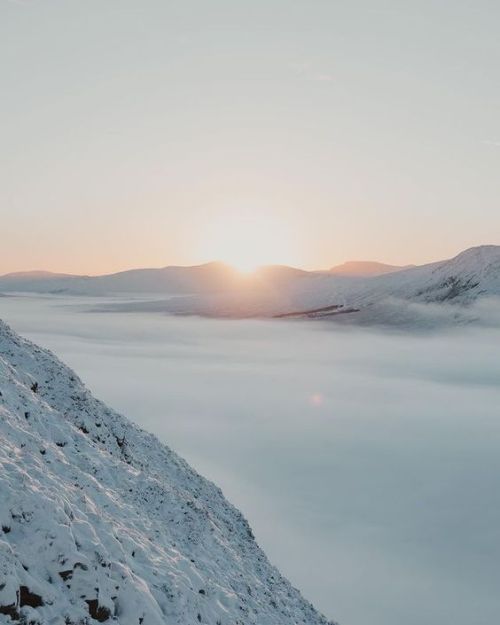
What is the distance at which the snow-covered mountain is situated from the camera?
31.0 feet

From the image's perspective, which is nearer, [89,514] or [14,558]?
[14,558]

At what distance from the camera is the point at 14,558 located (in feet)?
29.4

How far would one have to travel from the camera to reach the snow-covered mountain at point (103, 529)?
945 cm

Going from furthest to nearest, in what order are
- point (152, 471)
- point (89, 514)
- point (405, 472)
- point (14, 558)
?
point (405, 472) → point (152, 471) → point (89, 514) → point (14, 558)

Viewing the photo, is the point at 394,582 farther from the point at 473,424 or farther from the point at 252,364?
the point at 252,364

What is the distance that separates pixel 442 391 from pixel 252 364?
140 ft

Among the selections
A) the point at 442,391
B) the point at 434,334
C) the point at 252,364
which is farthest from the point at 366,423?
the point at 434,334

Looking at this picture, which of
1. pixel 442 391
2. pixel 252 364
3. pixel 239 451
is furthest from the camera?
pixel 252 364

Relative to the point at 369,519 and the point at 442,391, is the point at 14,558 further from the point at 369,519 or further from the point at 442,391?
the point at 442,391

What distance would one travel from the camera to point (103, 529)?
1155cm

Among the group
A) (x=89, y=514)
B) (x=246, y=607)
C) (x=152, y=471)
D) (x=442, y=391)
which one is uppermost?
(x=89, y=514)

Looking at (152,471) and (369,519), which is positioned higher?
(152,471)

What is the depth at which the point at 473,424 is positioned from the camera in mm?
73250

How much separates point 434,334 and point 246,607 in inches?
5825
